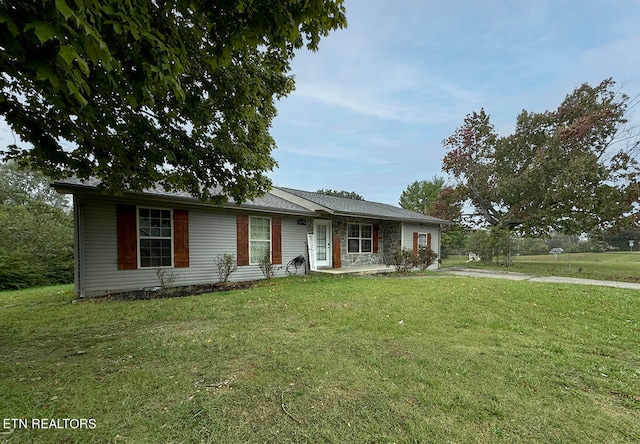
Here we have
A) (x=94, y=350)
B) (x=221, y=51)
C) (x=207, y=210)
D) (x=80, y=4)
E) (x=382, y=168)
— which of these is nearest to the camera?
(x=80, y=4)

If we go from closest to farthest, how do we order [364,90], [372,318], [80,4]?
[80,4] < [372,318] < [364,90]

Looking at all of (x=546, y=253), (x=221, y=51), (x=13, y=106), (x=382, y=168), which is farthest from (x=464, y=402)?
(x=382, y=168)

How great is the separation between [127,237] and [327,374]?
261 inches

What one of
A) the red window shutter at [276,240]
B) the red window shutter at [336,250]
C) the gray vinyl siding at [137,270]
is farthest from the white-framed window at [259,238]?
the red window shutter at [336,250]

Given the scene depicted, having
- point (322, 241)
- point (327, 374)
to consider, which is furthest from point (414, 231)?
point (327, 374)

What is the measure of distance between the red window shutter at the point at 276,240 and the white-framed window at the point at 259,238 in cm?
14

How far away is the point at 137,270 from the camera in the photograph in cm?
727

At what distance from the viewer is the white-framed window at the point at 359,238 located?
42.5ft

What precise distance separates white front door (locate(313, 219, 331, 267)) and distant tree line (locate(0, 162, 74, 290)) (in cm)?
933

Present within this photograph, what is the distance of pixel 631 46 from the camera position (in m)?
9.34

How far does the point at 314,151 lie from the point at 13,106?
17088 mm

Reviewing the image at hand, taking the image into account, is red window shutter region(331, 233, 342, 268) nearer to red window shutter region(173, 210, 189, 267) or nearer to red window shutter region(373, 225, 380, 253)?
red window shutter region(373, 225, 380, 253)

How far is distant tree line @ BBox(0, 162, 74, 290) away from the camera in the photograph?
10406 millimetres

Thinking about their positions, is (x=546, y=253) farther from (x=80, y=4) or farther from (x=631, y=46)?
(x=80, y=4)
